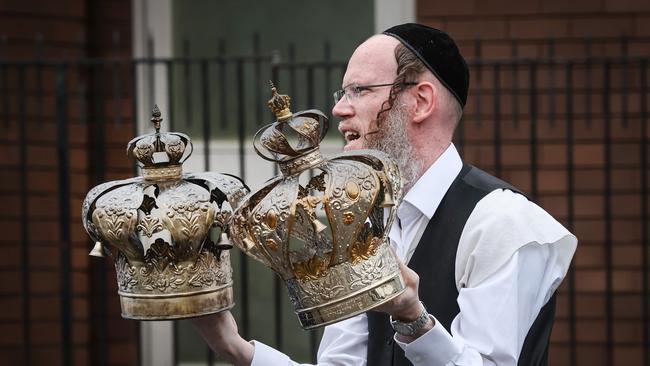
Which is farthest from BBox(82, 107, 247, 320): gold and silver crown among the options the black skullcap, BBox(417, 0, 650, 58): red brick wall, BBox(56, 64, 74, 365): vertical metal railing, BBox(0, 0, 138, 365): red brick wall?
BBox(417, 0, 650, 58): red brick wall

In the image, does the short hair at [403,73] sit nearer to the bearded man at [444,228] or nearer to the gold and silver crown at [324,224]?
the bearded man at [444,228]

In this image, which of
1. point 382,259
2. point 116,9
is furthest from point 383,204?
point 116,9

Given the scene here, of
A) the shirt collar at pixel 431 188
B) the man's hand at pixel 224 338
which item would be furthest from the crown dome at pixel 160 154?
the shirt collar at pixel 431 188

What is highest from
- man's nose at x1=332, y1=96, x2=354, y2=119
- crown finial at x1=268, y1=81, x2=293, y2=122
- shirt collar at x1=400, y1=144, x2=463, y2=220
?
crown finial at x1=268, y1=81, x2=293, y2=122

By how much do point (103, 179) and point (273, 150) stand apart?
4.53 meters

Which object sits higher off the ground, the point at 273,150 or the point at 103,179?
the point at 273,150

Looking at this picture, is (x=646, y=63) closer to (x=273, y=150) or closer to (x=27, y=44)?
(x=27, y=44)

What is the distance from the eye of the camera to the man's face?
336 centimetres

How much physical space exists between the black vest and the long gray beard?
14 centimetres

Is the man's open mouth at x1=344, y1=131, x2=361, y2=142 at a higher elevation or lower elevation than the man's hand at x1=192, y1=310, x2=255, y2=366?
higher

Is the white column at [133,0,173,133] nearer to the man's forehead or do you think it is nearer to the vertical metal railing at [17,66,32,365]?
the vertical metal railing at [17,66,32,365]

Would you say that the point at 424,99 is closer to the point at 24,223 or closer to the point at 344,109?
the point at 344,109

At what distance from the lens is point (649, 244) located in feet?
23.9

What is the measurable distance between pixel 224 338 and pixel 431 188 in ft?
2.16
